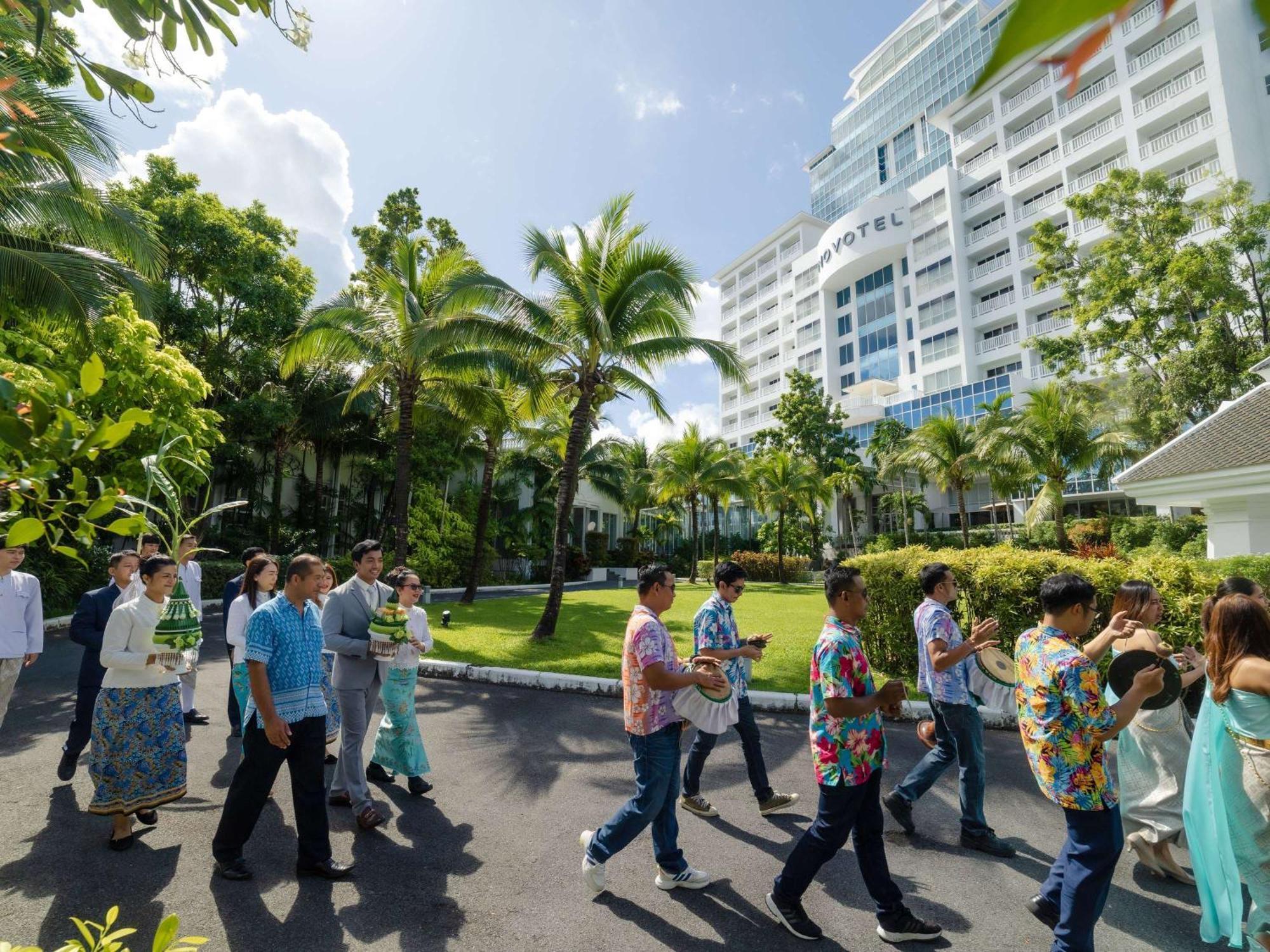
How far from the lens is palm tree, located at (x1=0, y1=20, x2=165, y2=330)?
834cm

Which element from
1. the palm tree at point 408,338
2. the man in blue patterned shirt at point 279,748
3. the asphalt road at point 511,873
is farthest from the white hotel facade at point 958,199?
the man in blue patterned shirt at point 279,748

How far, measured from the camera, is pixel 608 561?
3691 centimetres

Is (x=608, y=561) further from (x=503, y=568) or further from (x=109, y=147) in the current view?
(x=109, y=147)

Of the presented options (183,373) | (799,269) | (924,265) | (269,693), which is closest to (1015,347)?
(924,265)


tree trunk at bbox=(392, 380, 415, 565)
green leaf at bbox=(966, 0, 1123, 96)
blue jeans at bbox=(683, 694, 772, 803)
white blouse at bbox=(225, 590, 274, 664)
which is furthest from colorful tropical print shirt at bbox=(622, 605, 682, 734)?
tree trunk at bbox=(392, 380, 415, 565)

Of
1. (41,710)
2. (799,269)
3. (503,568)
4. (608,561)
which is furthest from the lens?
(799,269)

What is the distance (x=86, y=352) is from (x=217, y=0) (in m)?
13.5

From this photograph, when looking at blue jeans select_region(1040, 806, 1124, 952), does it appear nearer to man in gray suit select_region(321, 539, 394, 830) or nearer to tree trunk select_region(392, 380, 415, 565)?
man in gray suit select_region(321, 539, 394, 830)

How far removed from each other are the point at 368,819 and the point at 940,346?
155ft

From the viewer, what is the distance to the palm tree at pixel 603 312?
12.8 metres

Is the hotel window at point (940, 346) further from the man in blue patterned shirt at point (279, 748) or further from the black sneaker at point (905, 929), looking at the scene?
the man in blue patterned shirt at point (279, 748)

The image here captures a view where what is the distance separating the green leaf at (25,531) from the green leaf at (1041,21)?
1.81 meters

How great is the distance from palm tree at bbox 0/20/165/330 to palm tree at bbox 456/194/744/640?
213 inches

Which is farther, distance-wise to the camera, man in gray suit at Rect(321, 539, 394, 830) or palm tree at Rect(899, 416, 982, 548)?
palm tree at Rect(899, 416, 982, 548)
